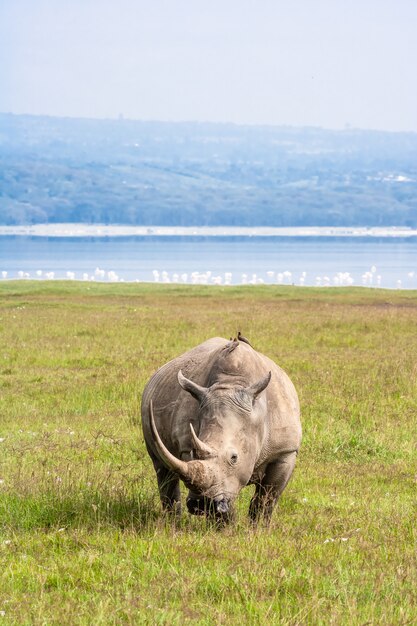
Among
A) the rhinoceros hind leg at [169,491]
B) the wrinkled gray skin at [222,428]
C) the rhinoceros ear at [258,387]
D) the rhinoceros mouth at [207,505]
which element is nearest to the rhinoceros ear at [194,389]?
the wrinkled gray skin at [222,428]

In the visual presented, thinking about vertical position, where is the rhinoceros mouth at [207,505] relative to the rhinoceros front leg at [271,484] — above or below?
above

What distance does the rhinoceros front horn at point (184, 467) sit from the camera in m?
7.84

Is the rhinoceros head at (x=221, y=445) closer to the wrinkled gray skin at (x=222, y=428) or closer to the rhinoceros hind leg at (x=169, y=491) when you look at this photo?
the wrinkled gray skin at (x=222, y=428)

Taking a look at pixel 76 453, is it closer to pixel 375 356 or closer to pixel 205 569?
pixel 205 569

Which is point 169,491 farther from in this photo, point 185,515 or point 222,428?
point 222,428

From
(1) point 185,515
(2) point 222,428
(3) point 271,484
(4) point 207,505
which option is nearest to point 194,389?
(2) point 222,428

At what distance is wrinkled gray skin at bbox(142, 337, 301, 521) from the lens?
26.8 ft

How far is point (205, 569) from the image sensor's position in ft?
26.4

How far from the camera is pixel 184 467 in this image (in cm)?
789

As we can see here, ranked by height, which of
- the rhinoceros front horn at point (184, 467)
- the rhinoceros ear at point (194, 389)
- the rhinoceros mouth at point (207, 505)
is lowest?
the rhinoceros mouth at point (207, 505)

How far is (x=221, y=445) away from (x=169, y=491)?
2.04m

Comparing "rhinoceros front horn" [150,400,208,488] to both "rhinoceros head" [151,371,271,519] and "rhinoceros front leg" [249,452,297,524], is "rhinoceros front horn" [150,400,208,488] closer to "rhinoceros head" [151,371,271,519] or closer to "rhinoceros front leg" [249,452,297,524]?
"rhinoceros head" [151,371,271,519]

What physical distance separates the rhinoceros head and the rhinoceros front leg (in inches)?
29.3

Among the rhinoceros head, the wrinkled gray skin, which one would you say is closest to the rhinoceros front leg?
the wrinkled gray skin
